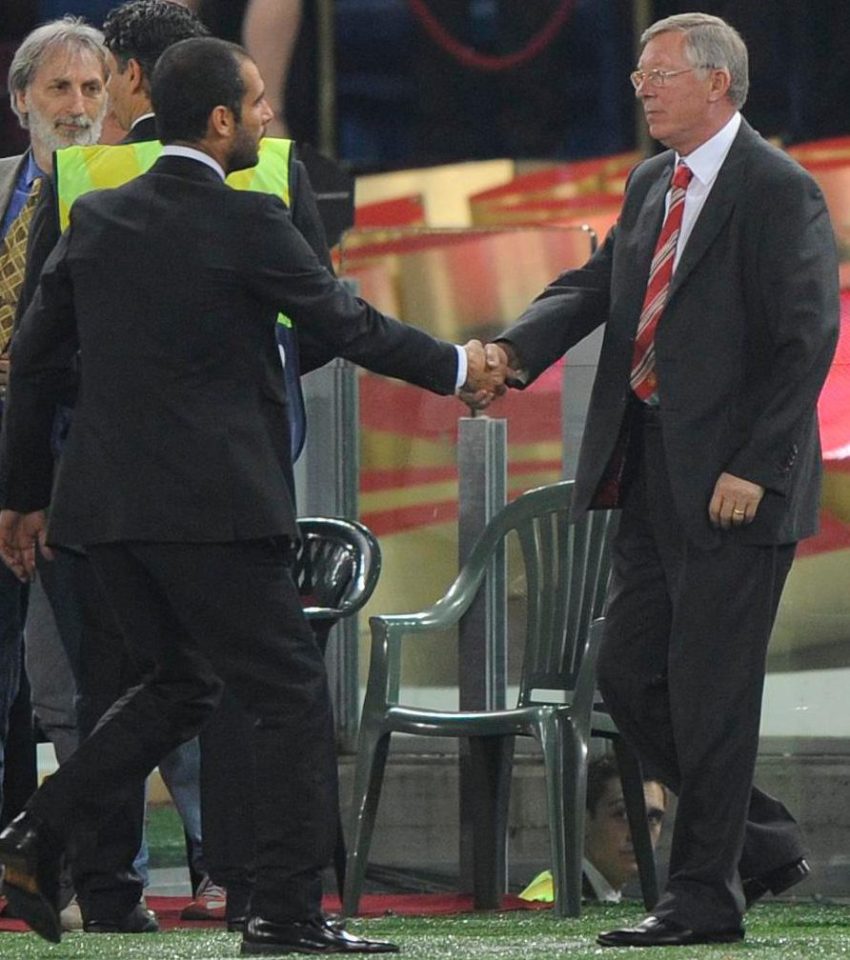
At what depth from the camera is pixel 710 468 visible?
491 centimetres

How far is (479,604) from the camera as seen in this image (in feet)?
22.4

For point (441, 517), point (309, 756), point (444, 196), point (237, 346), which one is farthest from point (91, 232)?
point (444, 196)

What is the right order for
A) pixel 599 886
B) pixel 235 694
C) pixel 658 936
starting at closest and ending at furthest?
pixel 235 694 < pixel 658 936 < pixel 599 886

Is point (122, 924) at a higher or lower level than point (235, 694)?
lower

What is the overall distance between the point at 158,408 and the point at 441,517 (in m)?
2.82

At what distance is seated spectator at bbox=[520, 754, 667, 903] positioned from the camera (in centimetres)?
649

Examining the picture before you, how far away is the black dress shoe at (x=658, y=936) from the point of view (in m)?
4.82

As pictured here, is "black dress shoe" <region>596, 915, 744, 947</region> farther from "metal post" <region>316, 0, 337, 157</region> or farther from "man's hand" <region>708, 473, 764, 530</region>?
"metal post" <region>316, 0, 337, 157</region>

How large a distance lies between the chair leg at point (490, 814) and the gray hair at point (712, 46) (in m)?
1.95

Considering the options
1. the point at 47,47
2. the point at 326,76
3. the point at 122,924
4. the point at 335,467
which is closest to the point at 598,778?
the point at 335,467

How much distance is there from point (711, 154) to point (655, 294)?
291 mm

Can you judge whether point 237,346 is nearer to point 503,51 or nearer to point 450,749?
point 450,749

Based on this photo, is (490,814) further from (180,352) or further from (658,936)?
(180,352)

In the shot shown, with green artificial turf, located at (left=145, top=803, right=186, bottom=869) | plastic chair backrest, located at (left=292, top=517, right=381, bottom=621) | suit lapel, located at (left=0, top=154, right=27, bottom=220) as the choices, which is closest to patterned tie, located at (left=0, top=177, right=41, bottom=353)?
suit lapel, located at (left=0, top=154, right=27, bottom=220)
